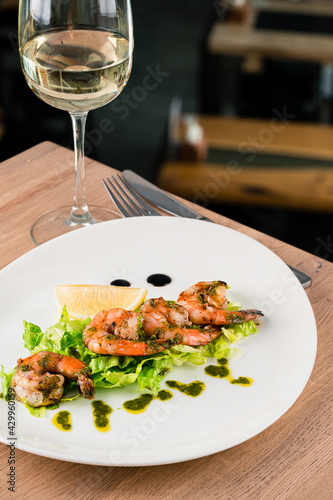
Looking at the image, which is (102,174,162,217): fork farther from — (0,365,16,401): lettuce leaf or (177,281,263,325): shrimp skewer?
(0,365,16,401): lettuce leaf

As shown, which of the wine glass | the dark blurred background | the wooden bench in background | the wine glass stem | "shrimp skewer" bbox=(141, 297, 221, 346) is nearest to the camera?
"shrimp skewer" bbox=(141, 297, 221, 346)

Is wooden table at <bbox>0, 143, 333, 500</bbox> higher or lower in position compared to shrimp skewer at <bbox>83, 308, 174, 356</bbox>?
lower

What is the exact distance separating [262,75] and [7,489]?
10.9ft

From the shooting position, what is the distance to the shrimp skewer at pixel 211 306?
86cm

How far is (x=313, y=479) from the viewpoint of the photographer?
0.75m

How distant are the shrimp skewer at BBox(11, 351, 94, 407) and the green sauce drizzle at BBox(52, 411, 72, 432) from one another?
0.06 feet

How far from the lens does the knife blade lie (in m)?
1.20

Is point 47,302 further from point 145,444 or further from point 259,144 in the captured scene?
point 259,144

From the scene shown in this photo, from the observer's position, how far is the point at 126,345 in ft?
2.60

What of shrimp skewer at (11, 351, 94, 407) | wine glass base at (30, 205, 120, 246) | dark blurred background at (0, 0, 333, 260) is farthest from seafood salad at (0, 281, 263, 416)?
dark blurred background at (0, 0, 333, 260)

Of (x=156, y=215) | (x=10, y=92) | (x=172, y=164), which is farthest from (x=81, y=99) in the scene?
(x=10, y=92)

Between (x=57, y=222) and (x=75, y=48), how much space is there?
1.08 feet

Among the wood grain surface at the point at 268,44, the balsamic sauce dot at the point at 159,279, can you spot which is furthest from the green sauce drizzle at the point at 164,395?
the wood grain surface at the point at 268,44

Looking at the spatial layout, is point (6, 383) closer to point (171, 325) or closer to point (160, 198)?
point (171, 325)
